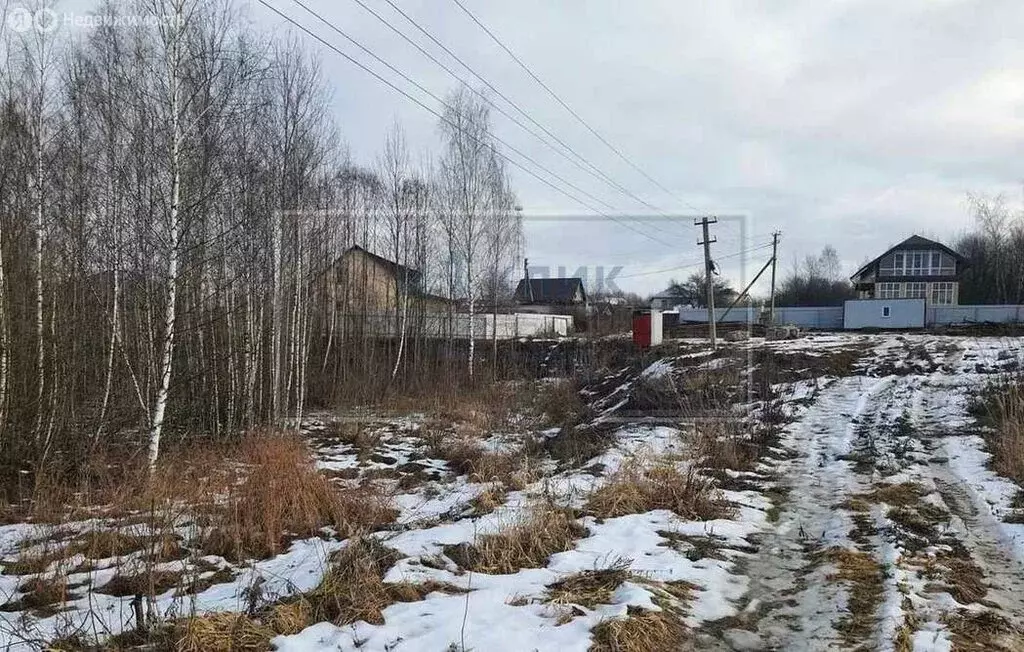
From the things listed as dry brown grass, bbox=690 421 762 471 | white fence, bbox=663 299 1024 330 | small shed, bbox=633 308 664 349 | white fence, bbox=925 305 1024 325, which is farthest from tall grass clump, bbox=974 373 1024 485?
white fence, bbox=925 305 1024 325

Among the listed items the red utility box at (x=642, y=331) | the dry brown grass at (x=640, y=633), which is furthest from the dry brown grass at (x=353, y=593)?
the red utility box at (x=642, y=331)

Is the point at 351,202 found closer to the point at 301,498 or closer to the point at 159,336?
the point at 159,336

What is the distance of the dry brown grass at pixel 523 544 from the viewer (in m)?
4.84

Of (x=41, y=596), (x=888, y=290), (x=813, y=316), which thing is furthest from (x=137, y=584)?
(x=888, y=290)

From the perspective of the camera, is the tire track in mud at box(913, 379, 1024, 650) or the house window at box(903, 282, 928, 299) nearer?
the tire track in mud at box(913, 379, 1024, 650)

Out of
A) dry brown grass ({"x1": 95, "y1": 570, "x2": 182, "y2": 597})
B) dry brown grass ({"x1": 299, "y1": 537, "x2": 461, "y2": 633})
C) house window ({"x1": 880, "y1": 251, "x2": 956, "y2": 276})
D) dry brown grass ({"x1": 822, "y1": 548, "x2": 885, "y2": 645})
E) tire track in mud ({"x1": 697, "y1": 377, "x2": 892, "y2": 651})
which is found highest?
house window ({"x1": 880, "y1": 251, "x2": 956, "y2": 276})

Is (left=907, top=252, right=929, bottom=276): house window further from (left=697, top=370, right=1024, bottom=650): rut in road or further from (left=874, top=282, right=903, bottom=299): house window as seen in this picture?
(left=697, top=370, right=1024, bottom=650): rut in road

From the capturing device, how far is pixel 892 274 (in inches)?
1783

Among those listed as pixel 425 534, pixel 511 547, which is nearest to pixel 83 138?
pixel 425 534

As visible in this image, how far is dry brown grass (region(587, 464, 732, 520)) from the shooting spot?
20.5ft

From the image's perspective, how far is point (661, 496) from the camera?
6605mm

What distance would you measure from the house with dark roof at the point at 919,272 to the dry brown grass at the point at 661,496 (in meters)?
44.6

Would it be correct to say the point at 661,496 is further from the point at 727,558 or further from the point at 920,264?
the point at 920,264

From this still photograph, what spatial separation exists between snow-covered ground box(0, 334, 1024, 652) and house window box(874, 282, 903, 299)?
132 feet
